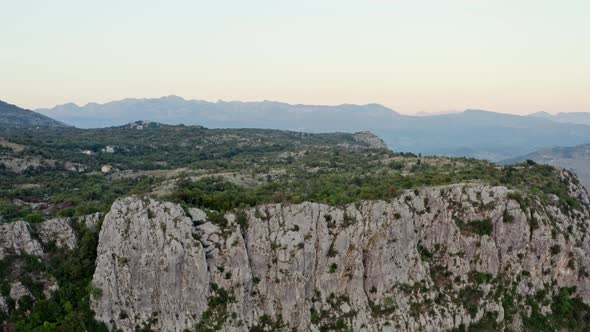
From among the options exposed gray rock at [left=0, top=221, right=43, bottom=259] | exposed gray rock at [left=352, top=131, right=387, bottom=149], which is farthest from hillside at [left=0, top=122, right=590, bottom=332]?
exposed gray rock at [left=352, top=131, right=387, bottom=149]

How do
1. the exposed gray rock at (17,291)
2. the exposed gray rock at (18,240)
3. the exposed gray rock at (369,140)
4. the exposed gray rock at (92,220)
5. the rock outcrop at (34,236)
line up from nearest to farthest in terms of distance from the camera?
the exposed gray rock at (17,291) → the exposed gray rock at (18,240) → the rock outcrop at (34,236) → the exposed gray rock at (92,220) → the exposed gray rock at (369,140)

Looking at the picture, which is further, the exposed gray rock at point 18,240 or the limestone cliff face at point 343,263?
the limestone cliff face at point 343,263

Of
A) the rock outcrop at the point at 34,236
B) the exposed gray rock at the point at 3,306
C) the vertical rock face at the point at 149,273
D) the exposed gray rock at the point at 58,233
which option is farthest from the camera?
the exposed gray rock at the point at 58,233

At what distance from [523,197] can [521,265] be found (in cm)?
740

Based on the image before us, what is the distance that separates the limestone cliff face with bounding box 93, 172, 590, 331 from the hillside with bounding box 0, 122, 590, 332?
0.11 metres

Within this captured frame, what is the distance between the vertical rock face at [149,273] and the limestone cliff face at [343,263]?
0.09m

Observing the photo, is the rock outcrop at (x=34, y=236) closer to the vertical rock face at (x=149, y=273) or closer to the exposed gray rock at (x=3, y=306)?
the exposed gray rock at (x=3, y=306)

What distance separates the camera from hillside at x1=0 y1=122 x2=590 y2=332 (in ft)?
127

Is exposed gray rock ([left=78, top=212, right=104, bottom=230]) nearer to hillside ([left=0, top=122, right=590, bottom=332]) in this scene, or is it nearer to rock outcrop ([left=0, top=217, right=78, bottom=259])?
hillside ([left=0, top=122, right=590, bottom=332])

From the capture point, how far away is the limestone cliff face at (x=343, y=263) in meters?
39.1

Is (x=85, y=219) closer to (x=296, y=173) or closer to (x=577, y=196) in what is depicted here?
(x=296, y=173)

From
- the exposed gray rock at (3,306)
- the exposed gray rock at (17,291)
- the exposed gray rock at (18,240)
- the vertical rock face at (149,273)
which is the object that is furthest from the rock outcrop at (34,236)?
the vertical rock face at (149,273)

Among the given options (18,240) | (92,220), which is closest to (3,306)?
(18,240)

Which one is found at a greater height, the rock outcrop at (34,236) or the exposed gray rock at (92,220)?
the exposed gray rock at (92,220)
